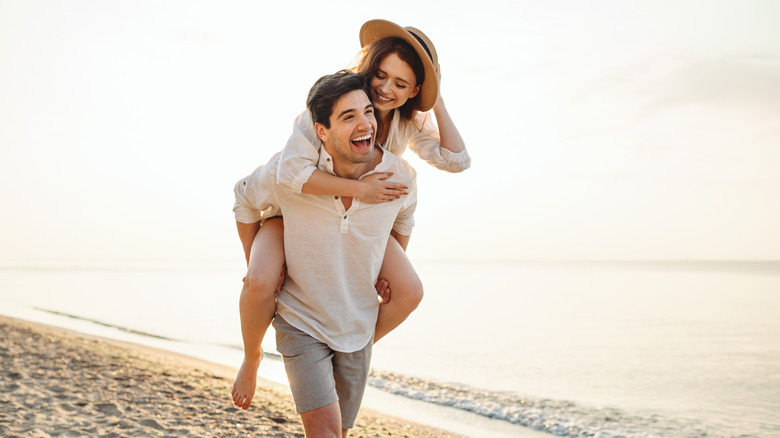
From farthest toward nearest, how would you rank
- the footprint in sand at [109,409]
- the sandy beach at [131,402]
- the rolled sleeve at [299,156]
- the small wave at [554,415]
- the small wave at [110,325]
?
the small wave at [110,325], the small wave at [554,415], the footprint in sand at [109,409], the sandy beach at [131,402], the rolled sleeve at [299,156]

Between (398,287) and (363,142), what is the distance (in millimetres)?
686

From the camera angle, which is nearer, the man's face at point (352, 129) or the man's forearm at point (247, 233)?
the man's face at point (352, 129)

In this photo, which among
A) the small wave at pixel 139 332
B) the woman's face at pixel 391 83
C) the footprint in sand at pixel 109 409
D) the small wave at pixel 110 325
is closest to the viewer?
the woman's face at pixel 391 83

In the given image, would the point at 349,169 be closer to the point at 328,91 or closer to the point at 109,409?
the point at 328,91

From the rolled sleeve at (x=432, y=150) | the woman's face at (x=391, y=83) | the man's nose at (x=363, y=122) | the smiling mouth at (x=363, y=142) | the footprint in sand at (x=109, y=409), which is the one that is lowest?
the footprint in sand at (x=109, y=409)

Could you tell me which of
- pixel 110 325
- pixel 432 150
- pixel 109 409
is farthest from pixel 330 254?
pixel 110 325

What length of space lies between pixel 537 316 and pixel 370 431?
55.7ft

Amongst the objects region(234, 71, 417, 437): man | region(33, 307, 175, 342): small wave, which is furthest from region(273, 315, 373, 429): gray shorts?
region(33, 307, 175, 342): small wave

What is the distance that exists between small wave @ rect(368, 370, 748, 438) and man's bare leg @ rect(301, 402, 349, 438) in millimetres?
5771

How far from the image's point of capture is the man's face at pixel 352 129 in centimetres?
266

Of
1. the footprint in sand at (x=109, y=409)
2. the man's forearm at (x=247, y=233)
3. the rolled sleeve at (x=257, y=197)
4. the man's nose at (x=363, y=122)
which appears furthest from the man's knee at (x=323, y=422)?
the footprint in sand at (x=109, y=409)

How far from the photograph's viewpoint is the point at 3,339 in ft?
37.0

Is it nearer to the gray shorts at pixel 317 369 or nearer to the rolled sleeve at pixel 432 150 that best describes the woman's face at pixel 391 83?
the rolled sleeve at pixel 432 150

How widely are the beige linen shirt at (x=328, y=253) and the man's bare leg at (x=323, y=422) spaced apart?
0.26 metres
